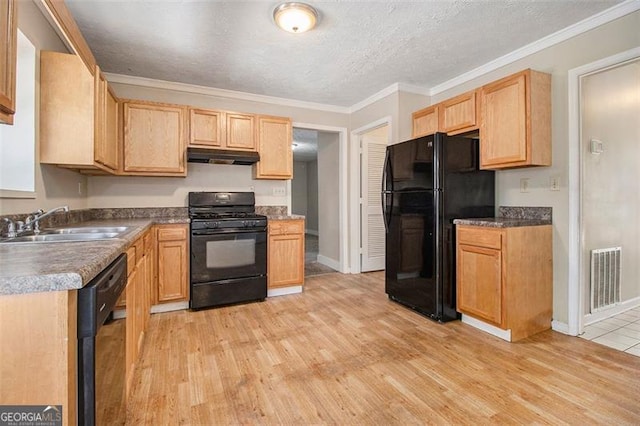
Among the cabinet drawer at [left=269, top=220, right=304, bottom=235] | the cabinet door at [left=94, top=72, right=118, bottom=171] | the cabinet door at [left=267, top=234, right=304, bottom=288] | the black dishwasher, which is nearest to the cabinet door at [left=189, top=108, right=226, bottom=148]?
the cabinet door at [left=94, top=72, right=118, bottom=171]

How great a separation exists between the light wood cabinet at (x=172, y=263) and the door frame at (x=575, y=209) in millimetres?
3400

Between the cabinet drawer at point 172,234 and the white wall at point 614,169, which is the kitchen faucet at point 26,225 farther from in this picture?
the white wall at point 614,169

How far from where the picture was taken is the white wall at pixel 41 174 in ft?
6.32

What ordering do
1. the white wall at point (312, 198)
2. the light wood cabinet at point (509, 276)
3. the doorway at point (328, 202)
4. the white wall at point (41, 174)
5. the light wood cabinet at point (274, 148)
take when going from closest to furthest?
the white wall at point (41, 174) → the light wood cabinet at point (509, 276) → the light wood cabinet at point (274, 148) → the doorway at point (328, 202) → the white wall at point (312, 198)

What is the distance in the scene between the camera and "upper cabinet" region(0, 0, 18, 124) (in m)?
1.08

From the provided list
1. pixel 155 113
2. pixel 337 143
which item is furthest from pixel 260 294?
pixel 337 143

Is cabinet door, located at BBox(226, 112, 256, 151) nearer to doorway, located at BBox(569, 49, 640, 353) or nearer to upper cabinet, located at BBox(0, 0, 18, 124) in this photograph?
upper cabinet, located at BBox(0, 0, 18, 124)

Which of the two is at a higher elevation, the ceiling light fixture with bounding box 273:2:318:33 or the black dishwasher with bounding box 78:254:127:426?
the ceiling light fixture with bounding box 273:2:318:33

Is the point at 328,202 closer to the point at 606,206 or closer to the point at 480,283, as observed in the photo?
the point at 480,283

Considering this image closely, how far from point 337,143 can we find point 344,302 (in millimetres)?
2514

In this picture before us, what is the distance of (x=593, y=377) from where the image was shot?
1906mm

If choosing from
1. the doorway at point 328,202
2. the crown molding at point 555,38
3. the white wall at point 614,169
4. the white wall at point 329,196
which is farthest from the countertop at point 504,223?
the white wall at point 329,196

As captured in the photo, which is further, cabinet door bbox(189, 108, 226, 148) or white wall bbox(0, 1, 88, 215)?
cabinet door bbox(189, 108, 226, 148)

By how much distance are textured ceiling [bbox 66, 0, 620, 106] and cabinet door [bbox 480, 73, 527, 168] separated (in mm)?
457
